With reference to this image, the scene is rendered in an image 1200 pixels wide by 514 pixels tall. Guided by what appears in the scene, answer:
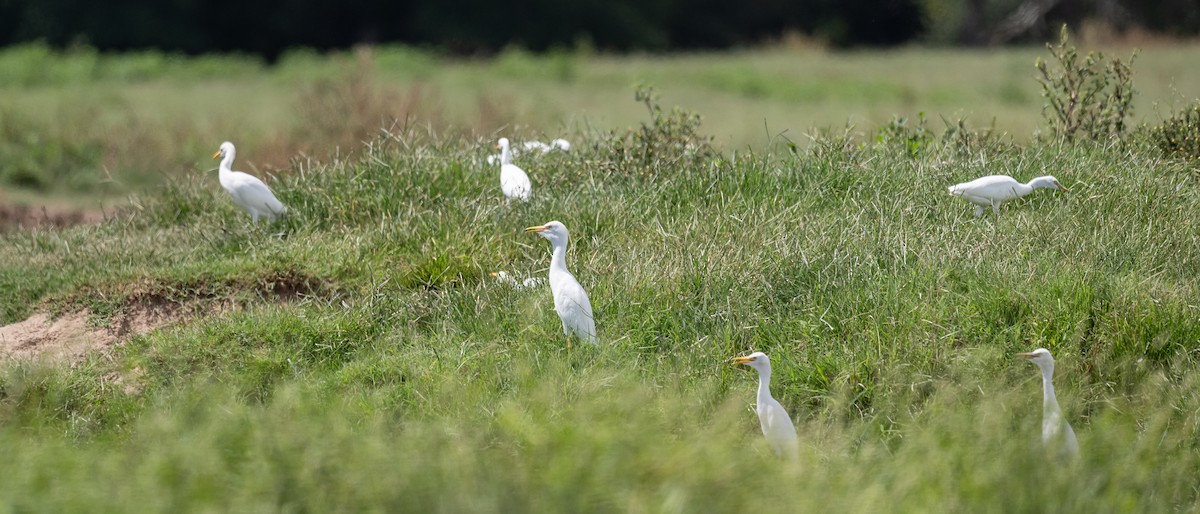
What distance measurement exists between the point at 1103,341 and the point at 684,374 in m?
1.82

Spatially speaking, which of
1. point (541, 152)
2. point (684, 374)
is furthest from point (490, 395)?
point (541, 152)

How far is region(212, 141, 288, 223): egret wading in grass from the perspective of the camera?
721 cm

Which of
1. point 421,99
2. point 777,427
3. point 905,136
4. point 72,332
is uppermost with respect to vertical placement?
point 905,136

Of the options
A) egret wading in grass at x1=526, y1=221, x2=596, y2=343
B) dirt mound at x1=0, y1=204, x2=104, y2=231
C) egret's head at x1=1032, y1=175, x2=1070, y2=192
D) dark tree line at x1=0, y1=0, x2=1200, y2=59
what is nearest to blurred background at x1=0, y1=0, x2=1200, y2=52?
dark tree line at x1=0, y1=0, x2=1200, y2=59

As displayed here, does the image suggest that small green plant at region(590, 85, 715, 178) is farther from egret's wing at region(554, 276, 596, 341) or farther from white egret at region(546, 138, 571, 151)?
egret's wing at region(554, 276, 596, 341)

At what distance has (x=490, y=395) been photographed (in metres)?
5.21

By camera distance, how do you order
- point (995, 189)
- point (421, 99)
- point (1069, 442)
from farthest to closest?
1. point (421, 99)
2. point (995, 189)
3. point (1069, 442)

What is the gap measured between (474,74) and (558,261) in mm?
17813

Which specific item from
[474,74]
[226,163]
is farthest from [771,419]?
[474,74]

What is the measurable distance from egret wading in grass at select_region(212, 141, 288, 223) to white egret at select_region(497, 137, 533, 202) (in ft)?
4.25

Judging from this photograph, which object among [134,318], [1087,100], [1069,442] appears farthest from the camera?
[1087,100]

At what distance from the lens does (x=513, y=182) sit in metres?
7.29

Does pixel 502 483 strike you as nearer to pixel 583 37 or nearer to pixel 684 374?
pixel 684 374

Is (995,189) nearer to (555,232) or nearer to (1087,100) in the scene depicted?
(1087,100)
